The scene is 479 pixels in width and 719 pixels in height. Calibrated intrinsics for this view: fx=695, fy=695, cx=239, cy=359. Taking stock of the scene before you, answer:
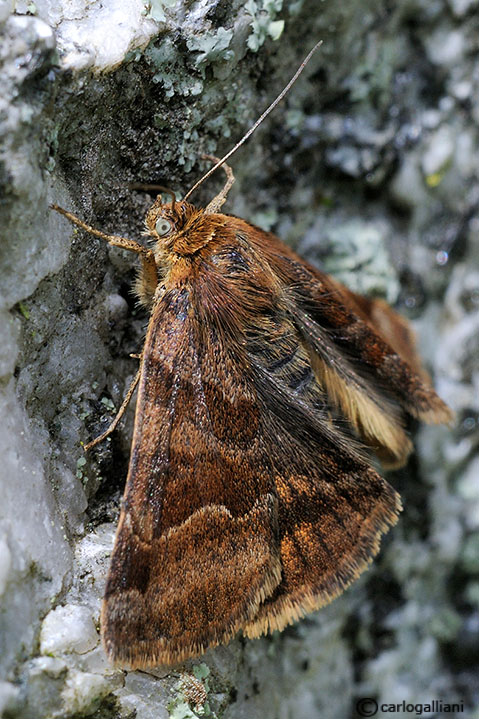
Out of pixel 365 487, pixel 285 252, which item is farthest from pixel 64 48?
pixel 365 487

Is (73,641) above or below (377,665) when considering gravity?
below

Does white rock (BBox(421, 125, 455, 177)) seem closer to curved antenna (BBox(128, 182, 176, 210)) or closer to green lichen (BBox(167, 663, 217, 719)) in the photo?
curved antenna (BBox(128, 182, 176, 210))

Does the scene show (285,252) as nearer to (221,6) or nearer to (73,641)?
(221,6)

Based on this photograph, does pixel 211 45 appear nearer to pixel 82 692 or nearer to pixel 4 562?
pixel 4 562

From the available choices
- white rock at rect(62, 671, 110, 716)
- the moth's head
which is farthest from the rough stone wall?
the moth's head

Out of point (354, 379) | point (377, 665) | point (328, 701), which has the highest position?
point (354, 379)
